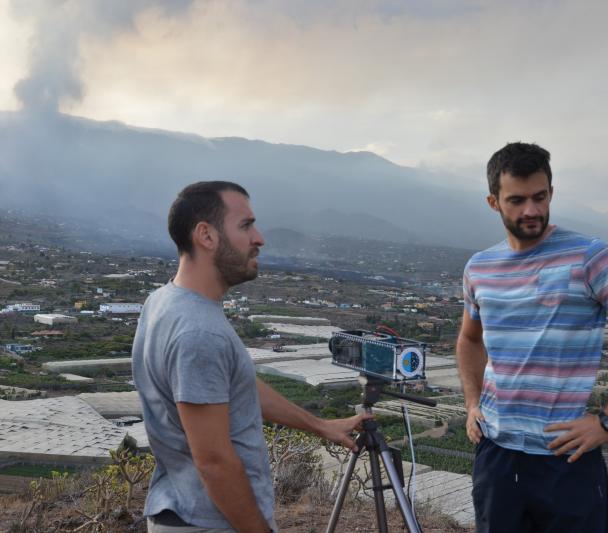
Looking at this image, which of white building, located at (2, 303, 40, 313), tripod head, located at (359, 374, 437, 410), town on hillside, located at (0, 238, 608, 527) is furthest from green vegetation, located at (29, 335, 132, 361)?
tripod head, located at (359, 374, 437, 410)

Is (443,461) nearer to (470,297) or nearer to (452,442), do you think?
(452,442)

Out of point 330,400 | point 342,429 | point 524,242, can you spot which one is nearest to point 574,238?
point 524,242

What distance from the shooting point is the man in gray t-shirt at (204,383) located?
5.10 ft

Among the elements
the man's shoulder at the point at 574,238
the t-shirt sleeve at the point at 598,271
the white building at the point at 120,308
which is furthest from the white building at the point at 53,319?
the t-shirt sleeve at the point at 598,271

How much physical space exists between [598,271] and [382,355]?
667 millimetres

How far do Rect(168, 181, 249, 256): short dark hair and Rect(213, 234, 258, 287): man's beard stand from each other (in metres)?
0.05

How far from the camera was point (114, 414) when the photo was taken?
2189 centimetres

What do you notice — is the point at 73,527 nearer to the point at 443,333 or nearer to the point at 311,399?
the point at 311,399

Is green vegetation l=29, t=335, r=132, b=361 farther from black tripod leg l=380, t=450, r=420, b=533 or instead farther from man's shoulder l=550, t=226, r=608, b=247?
man's shoulder l=550, t=226, r=608, b=247

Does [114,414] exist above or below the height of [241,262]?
below

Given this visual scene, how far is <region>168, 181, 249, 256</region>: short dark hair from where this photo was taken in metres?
1.72

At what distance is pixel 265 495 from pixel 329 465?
10.6 meters

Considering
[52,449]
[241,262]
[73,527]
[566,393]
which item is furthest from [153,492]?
[52,449]

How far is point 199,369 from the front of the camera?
1.54 metres
